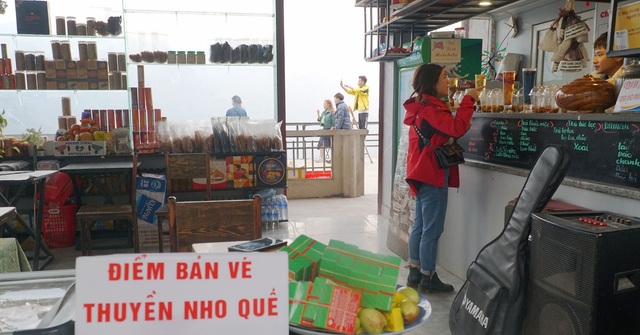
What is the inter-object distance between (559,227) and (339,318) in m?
1.22

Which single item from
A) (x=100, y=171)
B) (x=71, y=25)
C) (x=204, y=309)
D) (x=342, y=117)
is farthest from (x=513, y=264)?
(x=342, y=117)

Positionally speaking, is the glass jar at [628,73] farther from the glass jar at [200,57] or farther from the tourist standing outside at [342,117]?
the tourist standing outside at [342,117]

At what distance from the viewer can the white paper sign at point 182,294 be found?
2.65ft

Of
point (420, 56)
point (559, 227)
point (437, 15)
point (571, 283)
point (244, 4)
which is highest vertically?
point (244, 4)

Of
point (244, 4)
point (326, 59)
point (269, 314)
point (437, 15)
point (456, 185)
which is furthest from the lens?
point (326, 59)

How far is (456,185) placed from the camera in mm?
3273

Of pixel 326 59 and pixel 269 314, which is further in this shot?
pixel 326 59

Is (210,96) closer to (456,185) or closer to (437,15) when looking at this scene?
(437,15)

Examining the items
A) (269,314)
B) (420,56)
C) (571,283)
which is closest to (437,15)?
(420,56)

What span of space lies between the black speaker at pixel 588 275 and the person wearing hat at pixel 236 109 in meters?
3.90

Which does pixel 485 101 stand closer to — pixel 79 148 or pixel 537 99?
pixel 537 99

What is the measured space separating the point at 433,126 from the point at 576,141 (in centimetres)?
82

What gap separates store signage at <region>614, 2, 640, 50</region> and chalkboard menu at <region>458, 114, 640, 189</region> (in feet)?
1.05

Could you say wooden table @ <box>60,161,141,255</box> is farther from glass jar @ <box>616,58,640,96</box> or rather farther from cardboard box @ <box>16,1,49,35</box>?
glass jar @ <box>616,58,640,96</box>
